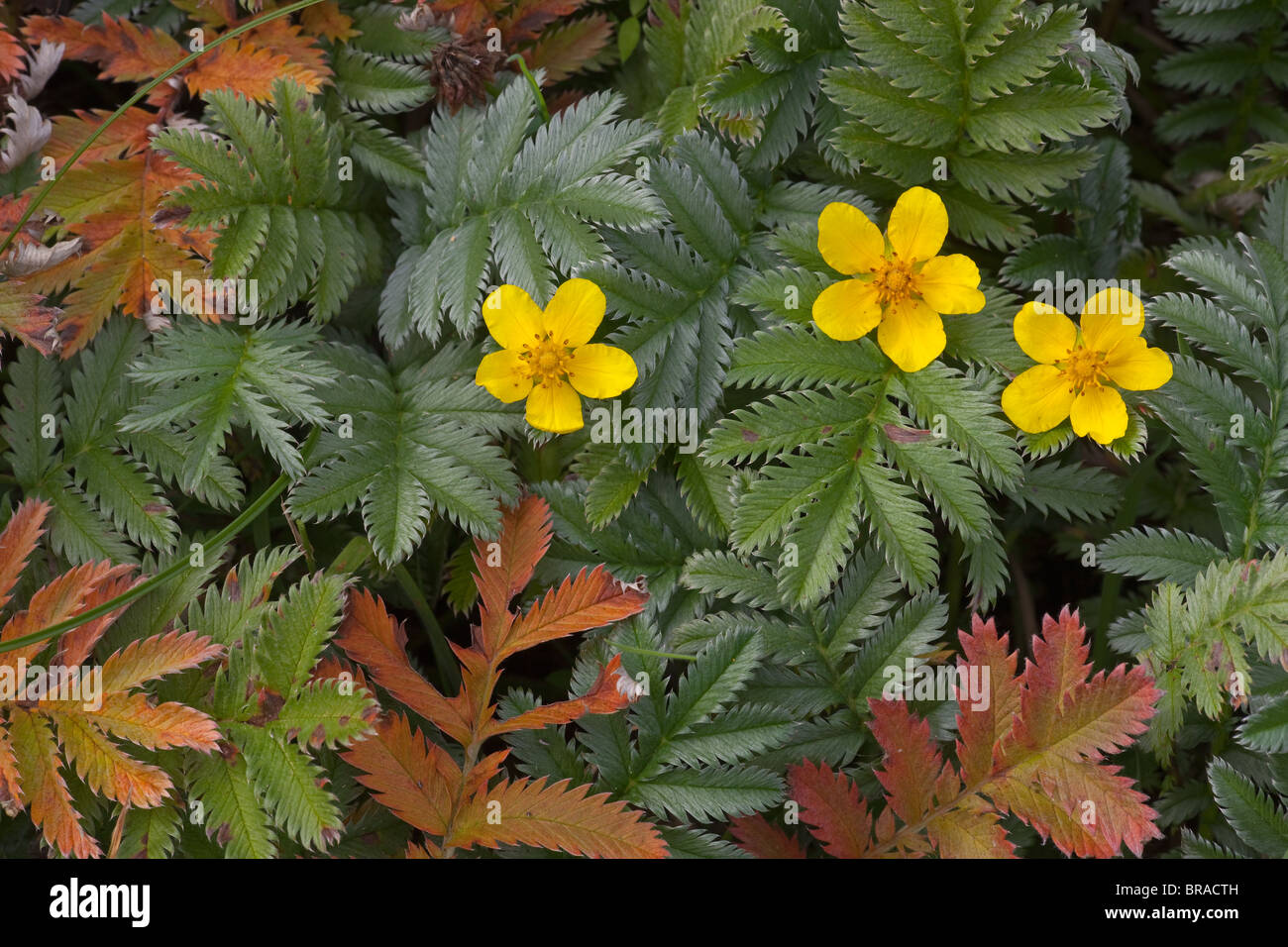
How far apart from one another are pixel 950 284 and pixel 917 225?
5.8 inches

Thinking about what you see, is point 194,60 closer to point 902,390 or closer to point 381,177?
point 381,177

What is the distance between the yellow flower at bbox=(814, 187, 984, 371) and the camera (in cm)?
227

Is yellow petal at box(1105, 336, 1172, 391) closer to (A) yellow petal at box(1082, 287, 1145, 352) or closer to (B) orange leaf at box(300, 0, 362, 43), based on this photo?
(A) yellow petal at box(1082, 287, 1145, 352)

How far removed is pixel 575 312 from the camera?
226 cm

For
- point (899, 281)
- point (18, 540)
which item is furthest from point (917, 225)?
Result: point (18, 540)

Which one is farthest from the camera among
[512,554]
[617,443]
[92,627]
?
[617,443]

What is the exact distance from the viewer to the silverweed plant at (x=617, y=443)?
2.11m

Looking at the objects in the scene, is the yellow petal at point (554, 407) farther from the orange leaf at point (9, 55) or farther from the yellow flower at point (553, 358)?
the orange leaf at point (9, 55)

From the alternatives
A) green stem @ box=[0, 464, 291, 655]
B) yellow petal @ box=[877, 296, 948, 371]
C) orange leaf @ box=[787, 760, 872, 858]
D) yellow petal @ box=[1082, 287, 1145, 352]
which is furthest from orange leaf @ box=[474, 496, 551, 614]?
yellow petal @ box=[1082, 287, 1145, 352]

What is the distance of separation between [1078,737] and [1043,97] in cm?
136

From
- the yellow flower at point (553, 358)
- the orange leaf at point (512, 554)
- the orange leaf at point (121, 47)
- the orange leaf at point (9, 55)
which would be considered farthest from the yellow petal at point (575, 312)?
the orange leaf at point (9, 55)

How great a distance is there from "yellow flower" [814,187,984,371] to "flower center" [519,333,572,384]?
21.6 inches

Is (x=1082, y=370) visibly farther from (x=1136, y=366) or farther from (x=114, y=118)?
(x=114, y=118)
